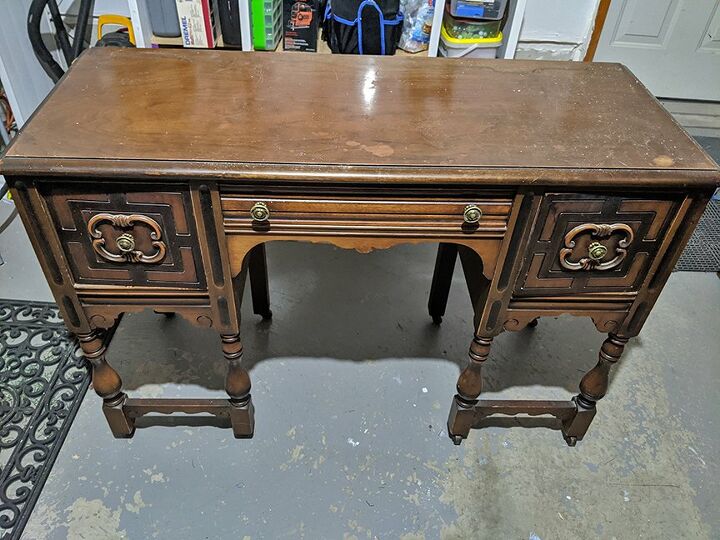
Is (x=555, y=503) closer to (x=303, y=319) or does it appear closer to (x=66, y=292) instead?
(x=303, y=319)

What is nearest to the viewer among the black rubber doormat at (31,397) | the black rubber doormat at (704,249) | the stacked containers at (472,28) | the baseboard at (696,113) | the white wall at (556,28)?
the black rubber doormat at (31,397)

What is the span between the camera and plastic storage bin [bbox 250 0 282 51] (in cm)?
195

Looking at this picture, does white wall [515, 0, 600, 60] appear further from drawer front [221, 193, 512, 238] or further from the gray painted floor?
drawer front [221, 193, 512, 238]

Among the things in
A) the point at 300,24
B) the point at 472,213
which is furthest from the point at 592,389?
the point at 300,24

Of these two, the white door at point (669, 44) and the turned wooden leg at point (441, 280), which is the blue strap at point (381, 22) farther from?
the white door at point (669, 44)

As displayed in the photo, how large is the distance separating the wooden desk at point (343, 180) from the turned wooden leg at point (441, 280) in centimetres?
39

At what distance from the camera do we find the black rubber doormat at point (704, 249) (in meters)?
2.23

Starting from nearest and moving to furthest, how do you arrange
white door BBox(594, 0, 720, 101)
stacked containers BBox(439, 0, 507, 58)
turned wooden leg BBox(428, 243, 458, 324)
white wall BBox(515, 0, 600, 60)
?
turned wooden leg BBox(428, 243, 458, 324), stacked containers BBox(439, 0, 507, 58), white wall BBox(515, 0, 600, 60), white door BBox(594, 0, 720, 101)

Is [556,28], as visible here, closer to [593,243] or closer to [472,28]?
[472,28]

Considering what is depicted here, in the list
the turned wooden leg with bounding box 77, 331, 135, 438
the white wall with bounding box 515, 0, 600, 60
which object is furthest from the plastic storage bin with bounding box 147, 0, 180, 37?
the white wall with bounding box 515, 0, 600, 60

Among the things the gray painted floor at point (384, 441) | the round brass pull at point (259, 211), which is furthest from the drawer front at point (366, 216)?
the gray painted floor at point (384, 441)

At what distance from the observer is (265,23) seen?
6.51 ft

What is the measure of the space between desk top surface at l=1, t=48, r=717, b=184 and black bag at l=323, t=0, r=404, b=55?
2.15 feet

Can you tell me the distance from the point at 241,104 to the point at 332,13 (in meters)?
1.00
